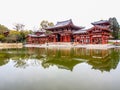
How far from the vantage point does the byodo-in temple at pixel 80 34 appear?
42531 mm

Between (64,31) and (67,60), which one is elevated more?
(64,31)

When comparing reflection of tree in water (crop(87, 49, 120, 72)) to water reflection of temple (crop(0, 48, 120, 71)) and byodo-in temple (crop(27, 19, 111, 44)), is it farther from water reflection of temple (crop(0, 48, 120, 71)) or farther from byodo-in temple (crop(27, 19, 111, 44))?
byodo-in temple (crop(27, 19, 111, 44))

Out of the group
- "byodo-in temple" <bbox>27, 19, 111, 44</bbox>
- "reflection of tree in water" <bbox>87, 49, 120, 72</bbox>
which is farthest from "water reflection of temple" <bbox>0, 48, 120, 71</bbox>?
"byodo-in temple" <bbox>27, 19, 111, 44</bbox>

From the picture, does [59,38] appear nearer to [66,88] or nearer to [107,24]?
[107,24]

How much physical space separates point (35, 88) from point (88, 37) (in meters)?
39.9

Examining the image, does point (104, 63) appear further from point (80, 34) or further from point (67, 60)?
point (80, 34)

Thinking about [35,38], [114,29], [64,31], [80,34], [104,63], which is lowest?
[104,63]

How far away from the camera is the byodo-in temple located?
42531 millimetres

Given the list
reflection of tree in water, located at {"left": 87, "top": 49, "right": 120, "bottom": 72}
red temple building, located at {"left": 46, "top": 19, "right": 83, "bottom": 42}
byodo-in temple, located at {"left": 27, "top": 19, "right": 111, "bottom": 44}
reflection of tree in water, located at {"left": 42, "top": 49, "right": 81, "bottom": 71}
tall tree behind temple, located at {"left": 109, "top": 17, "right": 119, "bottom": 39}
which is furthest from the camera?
tall tree behind temple, located at {"left": 109, "top": 17, "right": 119, "bottom": 39}

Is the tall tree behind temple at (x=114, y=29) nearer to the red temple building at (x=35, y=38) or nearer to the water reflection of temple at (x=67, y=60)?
the red temple building at (x=35, y=38)

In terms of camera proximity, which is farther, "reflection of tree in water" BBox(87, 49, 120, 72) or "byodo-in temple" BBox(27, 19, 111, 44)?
"byodo-in temple" BBox(27, 19, 111, 44)

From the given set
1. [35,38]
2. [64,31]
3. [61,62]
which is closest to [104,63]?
[61,62]

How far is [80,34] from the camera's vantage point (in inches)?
1906

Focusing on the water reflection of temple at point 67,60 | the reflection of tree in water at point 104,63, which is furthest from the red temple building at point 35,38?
the reflection of tree in water at point 104,63
